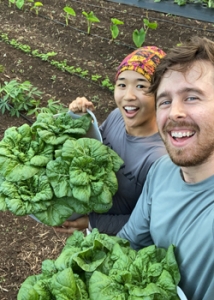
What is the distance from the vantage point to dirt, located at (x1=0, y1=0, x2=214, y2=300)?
3113 millimetres

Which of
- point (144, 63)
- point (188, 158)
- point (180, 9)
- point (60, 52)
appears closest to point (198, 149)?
point (188, 158)

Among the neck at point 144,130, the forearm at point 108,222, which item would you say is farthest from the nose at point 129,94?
the forearm at point 108,222

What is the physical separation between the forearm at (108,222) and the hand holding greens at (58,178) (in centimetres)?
23

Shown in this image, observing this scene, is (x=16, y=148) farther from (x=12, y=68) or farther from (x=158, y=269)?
(x=12, y=68)

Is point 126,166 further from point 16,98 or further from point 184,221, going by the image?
point 16,98

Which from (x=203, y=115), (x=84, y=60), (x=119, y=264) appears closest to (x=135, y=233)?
(x=119, y=264)

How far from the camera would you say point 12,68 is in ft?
Answer: 16.4

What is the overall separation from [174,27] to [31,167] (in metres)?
4.50

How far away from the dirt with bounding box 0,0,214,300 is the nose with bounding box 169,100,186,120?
2.01 m

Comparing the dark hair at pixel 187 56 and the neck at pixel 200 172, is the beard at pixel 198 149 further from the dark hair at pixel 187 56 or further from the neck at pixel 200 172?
the dark hair at pixel 187 56

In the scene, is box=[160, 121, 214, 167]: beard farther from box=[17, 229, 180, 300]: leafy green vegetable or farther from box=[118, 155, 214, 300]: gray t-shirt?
box=[17, 229, 180, 300]: leafy green vegetable

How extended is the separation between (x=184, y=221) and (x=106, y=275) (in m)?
0.34

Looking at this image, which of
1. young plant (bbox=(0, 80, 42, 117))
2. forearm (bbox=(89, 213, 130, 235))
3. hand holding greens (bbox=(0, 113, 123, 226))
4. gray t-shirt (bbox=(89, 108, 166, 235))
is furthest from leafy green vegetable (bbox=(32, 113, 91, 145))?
young plant (bbox=(0, 80, 42, 117))

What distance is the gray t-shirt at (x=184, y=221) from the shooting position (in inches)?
48.3
